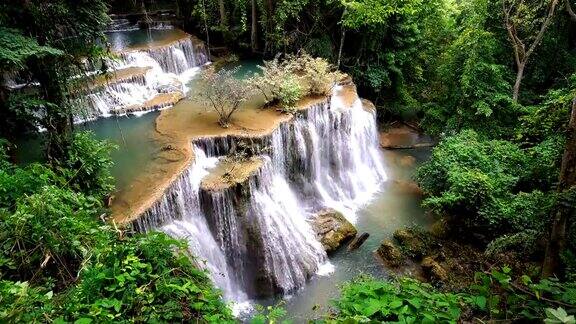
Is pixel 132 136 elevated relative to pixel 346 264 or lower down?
elevated

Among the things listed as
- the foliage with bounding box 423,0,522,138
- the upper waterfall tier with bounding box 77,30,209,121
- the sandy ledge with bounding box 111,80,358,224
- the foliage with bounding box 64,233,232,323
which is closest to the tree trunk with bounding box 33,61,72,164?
the sandy ledge with bounding box 111,80,358,224

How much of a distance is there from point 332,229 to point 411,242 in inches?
74.0

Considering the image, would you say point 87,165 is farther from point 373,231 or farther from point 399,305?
point 373,231

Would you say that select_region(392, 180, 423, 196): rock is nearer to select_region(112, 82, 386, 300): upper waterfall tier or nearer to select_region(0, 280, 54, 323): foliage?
select_region(112, 82, 386, 300): upper waterfall tier

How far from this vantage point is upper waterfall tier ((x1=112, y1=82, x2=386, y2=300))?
7.83 m

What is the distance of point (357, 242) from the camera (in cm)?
965

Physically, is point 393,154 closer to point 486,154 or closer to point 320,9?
point 486,154

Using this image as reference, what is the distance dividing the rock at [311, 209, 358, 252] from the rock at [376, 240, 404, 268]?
82cm

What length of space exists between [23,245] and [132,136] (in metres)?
6.51

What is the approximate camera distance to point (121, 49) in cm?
1402

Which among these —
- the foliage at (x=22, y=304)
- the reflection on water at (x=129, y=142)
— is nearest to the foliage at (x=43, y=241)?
the foliage at (x=22, y=304)

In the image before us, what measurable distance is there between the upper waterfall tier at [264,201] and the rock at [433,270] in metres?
2.24

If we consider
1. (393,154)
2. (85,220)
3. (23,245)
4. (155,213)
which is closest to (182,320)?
(23,245)

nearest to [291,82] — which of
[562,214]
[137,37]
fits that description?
[562,214]
